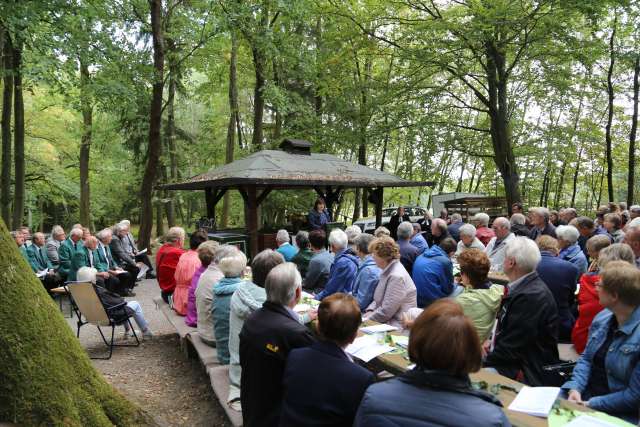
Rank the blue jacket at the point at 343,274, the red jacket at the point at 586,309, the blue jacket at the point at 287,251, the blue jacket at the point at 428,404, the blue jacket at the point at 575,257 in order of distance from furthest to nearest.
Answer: the blue jacket at the point at 287,251
the blue jacket at the point at 575,257
the blue jacket at the point at 343,274
the red jacket at the point at 586,309
the blue jacket at the point at 428,404

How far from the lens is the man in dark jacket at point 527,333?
9.64ft

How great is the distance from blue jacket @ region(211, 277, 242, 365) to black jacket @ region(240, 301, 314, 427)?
1344 mm

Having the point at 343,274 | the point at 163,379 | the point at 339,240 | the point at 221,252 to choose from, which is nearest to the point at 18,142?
the point at 163,379

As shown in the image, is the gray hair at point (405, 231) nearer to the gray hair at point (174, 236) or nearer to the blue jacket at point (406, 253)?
the blue jacket at point (406, 253)

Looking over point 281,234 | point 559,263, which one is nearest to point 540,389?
point 559,263

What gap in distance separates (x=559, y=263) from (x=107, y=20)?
12500 millimetres

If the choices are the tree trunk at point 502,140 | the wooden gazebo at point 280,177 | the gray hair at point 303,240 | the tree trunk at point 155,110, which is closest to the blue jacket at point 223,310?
the gray hair at point 303,240

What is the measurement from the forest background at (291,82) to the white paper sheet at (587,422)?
30.9ft

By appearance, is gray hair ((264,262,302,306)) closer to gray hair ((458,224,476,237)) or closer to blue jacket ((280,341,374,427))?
blue jacket ((280,341,374,427))

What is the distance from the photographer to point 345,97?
19.7 m

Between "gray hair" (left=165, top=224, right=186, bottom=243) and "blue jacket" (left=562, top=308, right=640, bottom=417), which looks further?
"gray hair" (left=165, top=224, right=186, bottom=243)

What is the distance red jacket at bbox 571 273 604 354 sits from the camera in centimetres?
372

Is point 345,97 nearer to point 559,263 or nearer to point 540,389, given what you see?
point 559,263

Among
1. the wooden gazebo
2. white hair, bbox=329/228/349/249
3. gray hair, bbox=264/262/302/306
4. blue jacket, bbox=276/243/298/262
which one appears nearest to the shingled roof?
the wooden gazebo
